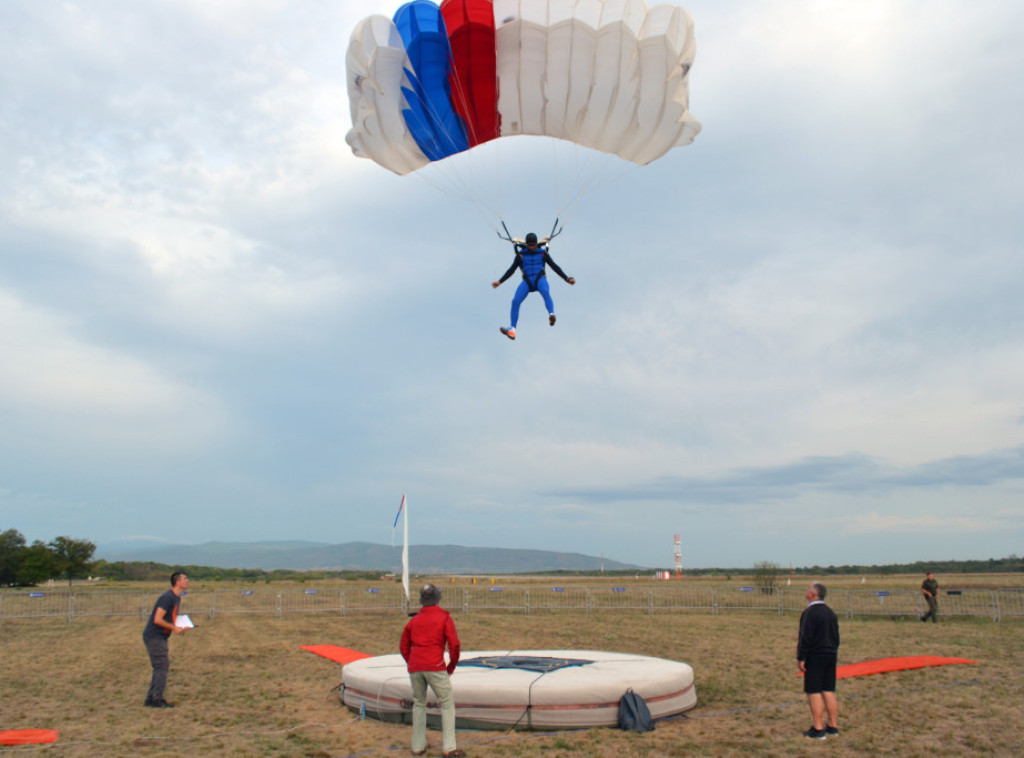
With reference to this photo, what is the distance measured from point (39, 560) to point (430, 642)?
44.4 m

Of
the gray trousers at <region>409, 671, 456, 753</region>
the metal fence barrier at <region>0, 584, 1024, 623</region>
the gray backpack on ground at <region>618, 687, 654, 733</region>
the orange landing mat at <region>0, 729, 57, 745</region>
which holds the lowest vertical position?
the metal fence barrier at <region>0, 584, 1024, 623</region>

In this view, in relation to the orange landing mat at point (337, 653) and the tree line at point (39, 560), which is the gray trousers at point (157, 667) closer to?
the orange landing mat at point (337, 653)

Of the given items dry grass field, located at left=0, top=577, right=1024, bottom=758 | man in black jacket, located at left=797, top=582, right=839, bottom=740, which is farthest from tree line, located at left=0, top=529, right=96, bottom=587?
man in black jacket, located at left=797, top=582, right=839, bottom=740

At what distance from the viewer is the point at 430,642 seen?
6.44 meters

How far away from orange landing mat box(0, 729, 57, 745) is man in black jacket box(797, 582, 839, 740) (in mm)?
7364

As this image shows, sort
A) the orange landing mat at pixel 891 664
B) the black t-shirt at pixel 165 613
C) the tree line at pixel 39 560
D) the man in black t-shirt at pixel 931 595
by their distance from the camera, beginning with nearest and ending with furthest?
the black t-shirt at pixel 165 613, the orange landing mat at pixel 891 664, the man in black t-shirt at pixel 931 595, the tree line at pixel 39 560

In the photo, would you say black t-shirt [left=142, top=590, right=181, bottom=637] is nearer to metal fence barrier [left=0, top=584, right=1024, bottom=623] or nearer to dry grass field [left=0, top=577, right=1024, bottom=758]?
dry grass field [left=0, top=577, right=1024, bottom=758]

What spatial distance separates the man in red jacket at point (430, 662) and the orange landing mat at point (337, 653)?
248 inches

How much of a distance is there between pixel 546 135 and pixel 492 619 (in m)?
13.8

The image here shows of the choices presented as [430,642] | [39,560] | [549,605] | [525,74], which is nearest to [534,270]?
[525,74]

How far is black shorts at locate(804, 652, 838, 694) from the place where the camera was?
6832 millimetres

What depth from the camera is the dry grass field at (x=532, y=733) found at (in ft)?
21.7

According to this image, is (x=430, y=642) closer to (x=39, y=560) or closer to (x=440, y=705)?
(x=440, y=705)

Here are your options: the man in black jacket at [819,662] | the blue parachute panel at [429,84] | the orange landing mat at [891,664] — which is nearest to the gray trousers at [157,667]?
the man in black jacket at [819,662]
